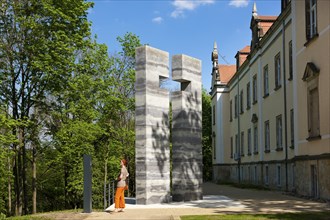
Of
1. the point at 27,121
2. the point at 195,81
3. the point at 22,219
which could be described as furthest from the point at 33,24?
the point at 22,219

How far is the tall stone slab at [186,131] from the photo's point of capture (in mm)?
16594

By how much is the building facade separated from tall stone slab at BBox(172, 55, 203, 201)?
4.44 m

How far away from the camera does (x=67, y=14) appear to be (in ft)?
80.2

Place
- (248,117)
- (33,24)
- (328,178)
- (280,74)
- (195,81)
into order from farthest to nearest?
1. (248,117)
2. (280,74)
3. (33,24)
4. (195,81)
5. (328,178)

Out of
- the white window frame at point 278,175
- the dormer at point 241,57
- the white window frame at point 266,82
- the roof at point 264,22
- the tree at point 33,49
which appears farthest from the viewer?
the dormer at point 241,57

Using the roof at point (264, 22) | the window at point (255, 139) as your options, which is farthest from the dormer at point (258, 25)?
the window at point (255, 139)

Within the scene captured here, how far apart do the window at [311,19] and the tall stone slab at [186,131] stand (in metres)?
4.73

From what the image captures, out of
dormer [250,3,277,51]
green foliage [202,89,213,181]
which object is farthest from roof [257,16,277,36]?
green foliage [202,89,213,181]

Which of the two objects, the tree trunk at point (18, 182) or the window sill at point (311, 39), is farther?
the tree trunk at point (18, 182)

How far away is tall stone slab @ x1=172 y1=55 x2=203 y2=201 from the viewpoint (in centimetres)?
1659

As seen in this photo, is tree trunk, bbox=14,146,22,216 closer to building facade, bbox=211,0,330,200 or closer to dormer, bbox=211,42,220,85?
building facade, bbox=211,0,330,200

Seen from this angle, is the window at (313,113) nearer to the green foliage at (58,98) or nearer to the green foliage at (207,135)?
the green foliage at (58,98)

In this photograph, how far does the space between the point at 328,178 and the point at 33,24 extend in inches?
630

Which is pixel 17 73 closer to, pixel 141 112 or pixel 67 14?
pixel 67 14
